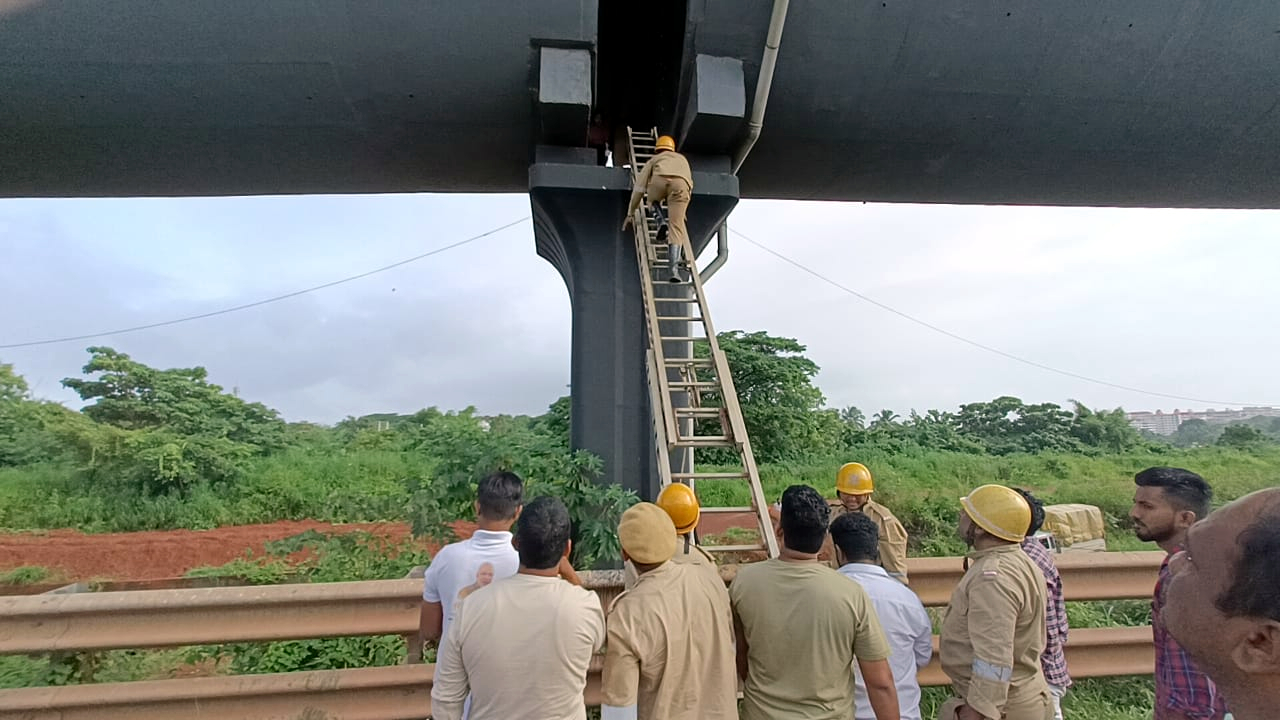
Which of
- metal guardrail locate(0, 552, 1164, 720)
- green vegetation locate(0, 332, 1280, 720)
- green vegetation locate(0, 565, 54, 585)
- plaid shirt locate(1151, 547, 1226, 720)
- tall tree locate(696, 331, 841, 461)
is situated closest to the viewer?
plaid shirt locate(1151, 547, 1226, 720)

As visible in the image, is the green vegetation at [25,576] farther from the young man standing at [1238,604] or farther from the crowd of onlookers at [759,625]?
the young man standing at [1238,604]

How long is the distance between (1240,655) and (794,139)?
5.55 metres

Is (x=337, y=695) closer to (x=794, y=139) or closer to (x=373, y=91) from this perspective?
(x=373, y=91)

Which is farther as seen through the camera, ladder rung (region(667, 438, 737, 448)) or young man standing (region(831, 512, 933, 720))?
ladder rung (region(667, 438, 737, 448))

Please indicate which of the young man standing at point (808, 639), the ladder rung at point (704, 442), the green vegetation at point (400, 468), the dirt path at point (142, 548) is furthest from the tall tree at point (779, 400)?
the young man standing at point (808, 639)

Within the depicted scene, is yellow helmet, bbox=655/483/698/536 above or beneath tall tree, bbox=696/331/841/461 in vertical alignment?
beneath

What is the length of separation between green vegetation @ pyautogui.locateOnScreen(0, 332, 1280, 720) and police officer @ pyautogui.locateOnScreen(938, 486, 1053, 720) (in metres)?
1.40

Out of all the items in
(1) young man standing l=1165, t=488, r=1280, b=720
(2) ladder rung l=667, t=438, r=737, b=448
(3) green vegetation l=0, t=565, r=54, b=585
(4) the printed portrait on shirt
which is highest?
(2) ladder rung l=667, t=438, r=737, b=448

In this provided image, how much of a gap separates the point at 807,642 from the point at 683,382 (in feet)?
9.29

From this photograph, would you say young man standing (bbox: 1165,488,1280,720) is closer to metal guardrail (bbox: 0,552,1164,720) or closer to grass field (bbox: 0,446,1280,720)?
metal guardrail (bbox: 0,552,1164,720)

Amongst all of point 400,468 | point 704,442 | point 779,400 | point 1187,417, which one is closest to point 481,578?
point 704,442

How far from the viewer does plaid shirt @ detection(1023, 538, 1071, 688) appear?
259 centimetres

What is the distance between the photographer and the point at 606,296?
18.5 feet

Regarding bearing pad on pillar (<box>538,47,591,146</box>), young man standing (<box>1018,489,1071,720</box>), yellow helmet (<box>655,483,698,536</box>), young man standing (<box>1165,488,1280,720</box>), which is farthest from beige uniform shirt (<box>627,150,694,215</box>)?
young man standing (<box>1165,488,1280,720</box>)
